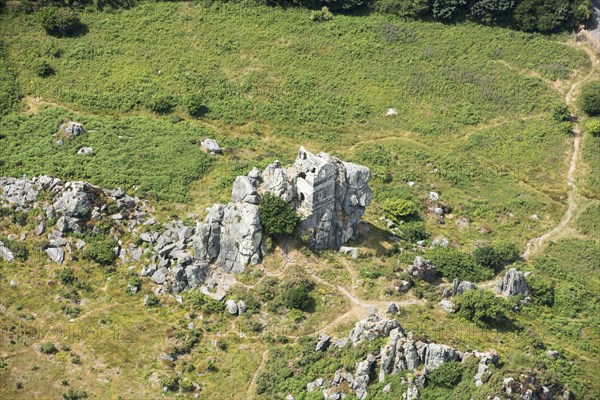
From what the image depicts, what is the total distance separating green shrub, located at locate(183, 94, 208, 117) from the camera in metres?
112

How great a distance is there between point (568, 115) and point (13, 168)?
235 ft

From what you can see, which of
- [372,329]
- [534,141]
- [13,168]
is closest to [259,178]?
[372,329]

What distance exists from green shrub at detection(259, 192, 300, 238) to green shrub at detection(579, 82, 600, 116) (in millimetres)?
51235

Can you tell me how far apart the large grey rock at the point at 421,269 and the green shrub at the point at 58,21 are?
61892 millimetres

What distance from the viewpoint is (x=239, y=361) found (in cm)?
8000

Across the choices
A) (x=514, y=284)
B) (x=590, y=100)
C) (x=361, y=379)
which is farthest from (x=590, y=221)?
(x=361, y=379)

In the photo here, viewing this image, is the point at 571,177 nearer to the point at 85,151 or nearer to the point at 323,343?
the point at 323,343

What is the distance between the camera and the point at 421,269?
8906 centimetres

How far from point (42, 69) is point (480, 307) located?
218 feet

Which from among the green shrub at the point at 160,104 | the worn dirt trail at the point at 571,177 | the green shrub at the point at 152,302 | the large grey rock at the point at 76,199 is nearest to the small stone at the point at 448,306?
the worn dirt trail at the point at 571,177

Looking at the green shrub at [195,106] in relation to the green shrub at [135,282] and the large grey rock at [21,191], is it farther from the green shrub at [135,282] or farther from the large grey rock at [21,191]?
the green shrub at [135,282]

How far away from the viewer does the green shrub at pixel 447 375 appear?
240 feet

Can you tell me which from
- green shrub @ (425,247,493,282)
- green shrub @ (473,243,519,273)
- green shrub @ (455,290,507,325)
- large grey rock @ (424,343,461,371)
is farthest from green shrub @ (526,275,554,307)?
large grey rock @ (424,343,461,371)

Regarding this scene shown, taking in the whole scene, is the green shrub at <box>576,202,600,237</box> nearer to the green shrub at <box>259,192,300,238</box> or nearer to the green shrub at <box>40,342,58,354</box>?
the green shrub at <box>259,192,300,238</box>
